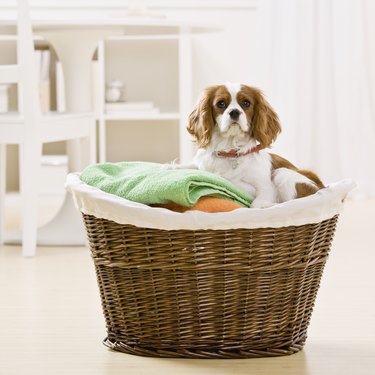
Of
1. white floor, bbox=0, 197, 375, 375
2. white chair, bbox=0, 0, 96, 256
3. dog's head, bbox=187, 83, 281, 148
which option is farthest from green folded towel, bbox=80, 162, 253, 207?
white chair, bbox=0, 0, 96, 256

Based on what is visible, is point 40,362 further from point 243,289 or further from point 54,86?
point 54,86

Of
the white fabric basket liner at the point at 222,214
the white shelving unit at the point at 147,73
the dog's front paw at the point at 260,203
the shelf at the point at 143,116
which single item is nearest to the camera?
the white fabric basket liner at the point at 222,214

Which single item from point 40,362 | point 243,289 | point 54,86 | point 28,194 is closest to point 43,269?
point 28,194

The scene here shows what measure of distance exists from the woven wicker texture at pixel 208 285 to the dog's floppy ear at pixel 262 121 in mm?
243

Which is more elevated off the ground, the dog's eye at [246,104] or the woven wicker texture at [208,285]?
the dog's eye at [246,104]

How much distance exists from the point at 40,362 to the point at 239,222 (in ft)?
1.55

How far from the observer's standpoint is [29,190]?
9.41 feet

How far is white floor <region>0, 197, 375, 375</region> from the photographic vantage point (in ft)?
5.53

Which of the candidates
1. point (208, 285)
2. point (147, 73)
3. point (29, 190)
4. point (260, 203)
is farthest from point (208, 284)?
point (147, 73)

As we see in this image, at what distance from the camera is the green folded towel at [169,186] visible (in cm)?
171

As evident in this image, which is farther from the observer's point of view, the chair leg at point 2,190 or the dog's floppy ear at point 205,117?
the chair leg at point 2,190

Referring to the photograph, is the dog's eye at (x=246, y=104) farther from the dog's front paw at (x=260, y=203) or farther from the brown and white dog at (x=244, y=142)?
the dog's front paw at (x=260, y=203)

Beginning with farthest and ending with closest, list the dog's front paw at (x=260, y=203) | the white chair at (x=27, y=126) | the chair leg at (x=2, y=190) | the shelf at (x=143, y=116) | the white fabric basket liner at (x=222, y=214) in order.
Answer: the shelf at (x=143, y=116)
the chair leg at (x=2, y=190)
the white chair at (x=27, y=126)
the dog's front paw at (x=260, y=203)
the white fabric basket liner at (x=222, y=214)

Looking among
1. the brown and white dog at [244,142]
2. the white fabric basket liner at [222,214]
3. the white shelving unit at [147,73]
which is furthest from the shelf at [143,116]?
the white fabric basket liner at [222,214]
